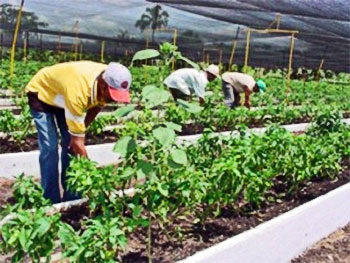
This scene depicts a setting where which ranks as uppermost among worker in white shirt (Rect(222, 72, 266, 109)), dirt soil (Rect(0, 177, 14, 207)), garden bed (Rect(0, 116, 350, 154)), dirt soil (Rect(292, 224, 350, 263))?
worker in white shirt (Rect(222, 72, 266, 109))

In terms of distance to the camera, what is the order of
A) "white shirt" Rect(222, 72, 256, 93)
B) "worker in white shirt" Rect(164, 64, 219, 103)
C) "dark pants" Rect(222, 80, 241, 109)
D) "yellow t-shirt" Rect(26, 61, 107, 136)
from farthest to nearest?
"dark pants" Rect(222, 80, 241, 109), "white shirt" Rect(222, 72, 256, 93), "worker in white shirt" Rect(164, 64, 219, 103), "yellow t-shirt" Rect(26, 61, 107, 136)

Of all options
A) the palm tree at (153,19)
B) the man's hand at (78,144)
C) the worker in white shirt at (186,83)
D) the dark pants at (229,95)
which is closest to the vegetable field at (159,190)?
the man's hand at (78,144)

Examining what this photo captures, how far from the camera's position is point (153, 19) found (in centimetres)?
1599

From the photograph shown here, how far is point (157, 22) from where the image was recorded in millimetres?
16109

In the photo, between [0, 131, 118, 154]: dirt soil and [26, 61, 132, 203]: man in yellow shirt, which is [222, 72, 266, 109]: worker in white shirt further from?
[26, 61, 132, 203]: man in yellow shirt

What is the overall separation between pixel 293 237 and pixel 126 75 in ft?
5.25

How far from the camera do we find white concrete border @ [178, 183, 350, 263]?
11.3 ft

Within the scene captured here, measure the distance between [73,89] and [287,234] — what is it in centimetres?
170

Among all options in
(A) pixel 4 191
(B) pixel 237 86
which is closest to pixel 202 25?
(B) pixel 237 86

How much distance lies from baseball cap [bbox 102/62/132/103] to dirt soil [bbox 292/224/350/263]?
5.33ft

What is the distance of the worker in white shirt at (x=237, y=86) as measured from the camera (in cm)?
923

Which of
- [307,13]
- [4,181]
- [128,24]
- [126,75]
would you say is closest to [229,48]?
[128,24]

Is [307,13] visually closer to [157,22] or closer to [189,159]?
[157,22]

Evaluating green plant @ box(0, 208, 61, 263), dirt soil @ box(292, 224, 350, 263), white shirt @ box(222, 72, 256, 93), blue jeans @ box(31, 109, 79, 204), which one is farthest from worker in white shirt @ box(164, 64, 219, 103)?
green plant @ box(0, 208, 61, 263)
